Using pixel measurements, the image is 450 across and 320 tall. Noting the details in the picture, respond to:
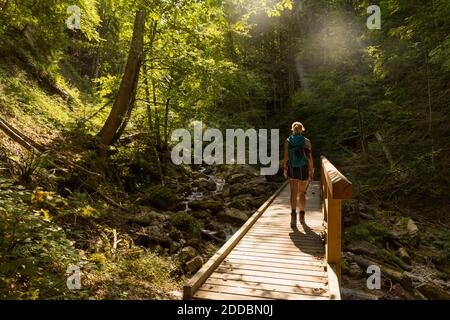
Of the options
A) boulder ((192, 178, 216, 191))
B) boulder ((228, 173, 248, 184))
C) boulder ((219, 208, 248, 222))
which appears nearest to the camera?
boulder ((219, 208, 248, 222))

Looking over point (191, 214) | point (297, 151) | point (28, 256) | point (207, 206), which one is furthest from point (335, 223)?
point (207, 206)

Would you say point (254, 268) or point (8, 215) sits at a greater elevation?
point (8, 215)

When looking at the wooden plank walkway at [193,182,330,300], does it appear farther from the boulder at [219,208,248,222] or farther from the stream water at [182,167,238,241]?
the boulder at [219,208,248,222]

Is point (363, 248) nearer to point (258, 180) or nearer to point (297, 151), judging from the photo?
point (297, 151)

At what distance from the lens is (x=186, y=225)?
9.62m

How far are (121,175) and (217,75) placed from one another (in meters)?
4.87

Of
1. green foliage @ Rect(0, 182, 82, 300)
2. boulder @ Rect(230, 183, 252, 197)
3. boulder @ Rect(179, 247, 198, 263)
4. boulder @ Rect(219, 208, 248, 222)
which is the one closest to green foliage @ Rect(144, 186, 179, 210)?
boulder @ Rect(219, 208, 248, 222)

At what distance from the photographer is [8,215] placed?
4250 mm

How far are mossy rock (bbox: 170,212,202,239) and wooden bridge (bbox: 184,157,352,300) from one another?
7.12ft

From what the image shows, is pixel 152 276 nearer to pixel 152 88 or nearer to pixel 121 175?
pixel 121 175

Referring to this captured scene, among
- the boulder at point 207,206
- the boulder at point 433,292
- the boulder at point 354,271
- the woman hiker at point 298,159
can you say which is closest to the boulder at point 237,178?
the boulder at point 207,206

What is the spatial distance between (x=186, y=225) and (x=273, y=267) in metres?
4.57

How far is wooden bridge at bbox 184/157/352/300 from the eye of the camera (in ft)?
14.8
